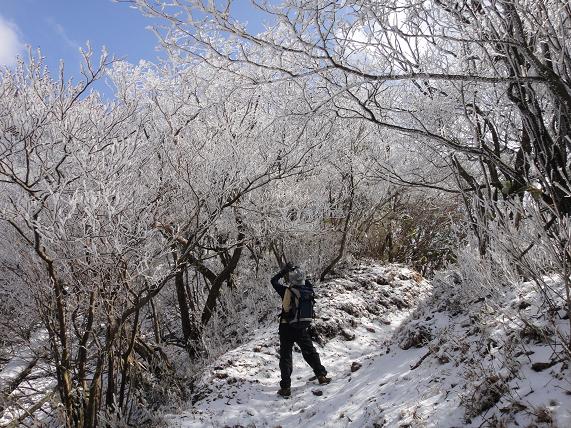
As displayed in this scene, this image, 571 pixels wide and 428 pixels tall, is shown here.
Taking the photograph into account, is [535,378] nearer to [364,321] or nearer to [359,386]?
[359,386]

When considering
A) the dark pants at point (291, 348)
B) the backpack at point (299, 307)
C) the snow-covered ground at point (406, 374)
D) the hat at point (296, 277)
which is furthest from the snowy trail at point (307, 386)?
the hat at point (296, 277)

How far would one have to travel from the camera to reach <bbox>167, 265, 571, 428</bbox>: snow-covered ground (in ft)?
9.91

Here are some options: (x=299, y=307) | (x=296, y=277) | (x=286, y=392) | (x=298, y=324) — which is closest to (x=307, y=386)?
(x=286, y=392)

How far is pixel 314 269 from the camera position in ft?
32.8

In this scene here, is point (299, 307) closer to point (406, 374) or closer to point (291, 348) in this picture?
point (291, 348)

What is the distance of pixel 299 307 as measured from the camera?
5727mm

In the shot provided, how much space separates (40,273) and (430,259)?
1203cm

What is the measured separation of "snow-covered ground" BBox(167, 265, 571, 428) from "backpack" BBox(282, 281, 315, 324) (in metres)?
0.98

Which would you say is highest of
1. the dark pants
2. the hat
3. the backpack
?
the hat

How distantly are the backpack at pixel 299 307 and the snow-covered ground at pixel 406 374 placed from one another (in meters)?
0.98

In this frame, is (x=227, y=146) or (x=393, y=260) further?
(x=393, y=260)

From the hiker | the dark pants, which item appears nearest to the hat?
the hiker

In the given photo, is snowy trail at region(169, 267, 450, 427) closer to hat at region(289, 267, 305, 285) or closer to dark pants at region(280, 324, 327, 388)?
dark pants at region(280, 324, 327, 388)

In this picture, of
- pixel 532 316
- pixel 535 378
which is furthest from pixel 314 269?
pixel 535 378
